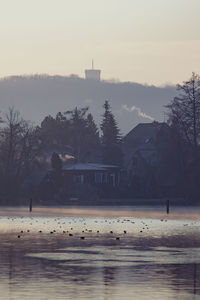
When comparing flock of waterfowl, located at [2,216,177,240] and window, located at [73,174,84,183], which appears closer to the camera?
flock of waterfowl, located at [2,216,177,240]

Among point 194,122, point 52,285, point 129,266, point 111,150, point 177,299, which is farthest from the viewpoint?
point 111,150

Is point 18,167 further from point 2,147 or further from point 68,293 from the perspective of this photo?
point 68,293

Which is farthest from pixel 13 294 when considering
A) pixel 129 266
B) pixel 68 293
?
pixel 129 266

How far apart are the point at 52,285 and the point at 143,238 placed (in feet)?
83.9

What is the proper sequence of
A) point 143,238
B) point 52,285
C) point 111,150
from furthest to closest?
point 111,150, point 143,238, point 52,285

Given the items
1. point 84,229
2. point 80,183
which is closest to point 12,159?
point 80,183

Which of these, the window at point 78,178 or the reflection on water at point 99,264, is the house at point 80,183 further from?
the reflection on water at point 99,264

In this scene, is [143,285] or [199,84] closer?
[143,285]

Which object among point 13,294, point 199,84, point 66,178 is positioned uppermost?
point 199,84

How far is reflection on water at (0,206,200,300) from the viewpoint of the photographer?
102 ft

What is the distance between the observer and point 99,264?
131ft

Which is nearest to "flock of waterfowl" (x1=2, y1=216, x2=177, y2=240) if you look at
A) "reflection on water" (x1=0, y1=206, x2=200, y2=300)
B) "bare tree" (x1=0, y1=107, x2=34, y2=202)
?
"reflection on water" (x1=0, y1=206, x2=200, y2=300)

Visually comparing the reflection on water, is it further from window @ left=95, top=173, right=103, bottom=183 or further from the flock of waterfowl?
window @ left=95, top=173, right=103, bottom=183

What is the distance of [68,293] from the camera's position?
30594 millimetres
